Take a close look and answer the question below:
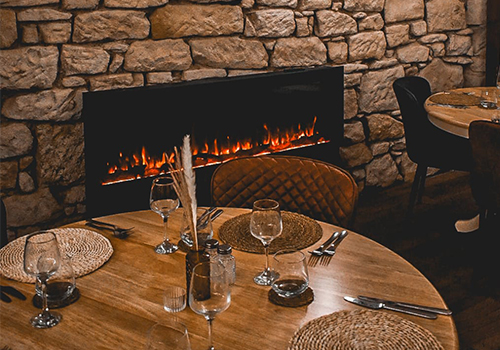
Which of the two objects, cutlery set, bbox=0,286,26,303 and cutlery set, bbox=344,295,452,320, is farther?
cutlery set, bbox=0,286,26,303

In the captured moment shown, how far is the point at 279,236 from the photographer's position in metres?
1.78

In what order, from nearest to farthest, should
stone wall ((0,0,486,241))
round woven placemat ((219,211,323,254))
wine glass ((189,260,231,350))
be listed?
wine glass ((189,260,231,350)) < round woven placemat ((219,211,323,254)) < stone wall ((0,0,486,241))

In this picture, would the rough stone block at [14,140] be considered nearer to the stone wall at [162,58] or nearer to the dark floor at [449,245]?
the stone wall at [162,58]

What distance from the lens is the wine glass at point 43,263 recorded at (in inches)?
A: 52.4

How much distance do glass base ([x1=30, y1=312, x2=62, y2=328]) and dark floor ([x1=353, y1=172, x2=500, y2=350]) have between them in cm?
182

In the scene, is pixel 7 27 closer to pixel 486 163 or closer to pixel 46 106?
pixel 46 106

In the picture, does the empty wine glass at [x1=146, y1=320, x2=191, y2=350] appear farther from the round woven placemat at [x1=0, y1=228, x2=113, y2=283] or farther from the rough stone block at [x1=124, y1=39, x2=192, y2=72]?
the rough stone block at [x1=124, y1=39, x2=192, y2=72]

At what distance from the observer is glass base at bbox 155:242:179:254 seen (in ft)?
5.55

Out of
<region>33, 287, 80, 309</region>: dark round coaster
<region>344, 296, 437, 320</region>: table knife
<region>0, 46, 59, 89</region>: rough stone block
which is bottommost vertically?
<region>344, 296, 437, 320</region>: table knife

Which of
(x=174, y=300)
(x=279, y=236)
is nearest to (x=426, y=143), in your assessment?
(x=279, y=236)

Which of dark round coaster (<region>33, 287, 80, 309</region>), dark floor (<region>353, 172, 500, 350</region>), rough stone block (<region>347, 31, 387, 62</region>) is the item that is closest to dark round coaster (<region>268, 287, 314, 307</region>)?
dark round coaster (<region>33, 287, 80, 309</region>)

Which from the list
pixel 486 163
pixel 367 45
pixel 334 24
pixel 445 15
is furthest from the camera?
pixel 445 15

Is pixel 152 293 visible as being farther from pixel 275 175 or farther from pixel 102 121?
pixel 102 121

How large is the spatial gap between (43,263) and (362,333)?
720 millimetres
